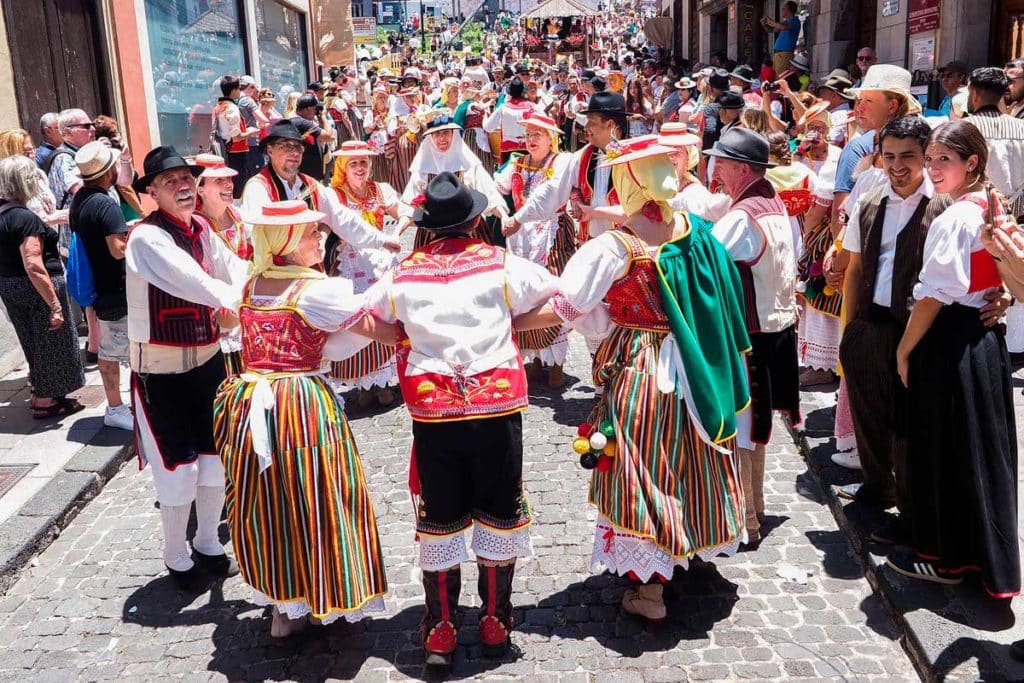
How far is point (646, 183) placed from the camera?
3529 millimetres

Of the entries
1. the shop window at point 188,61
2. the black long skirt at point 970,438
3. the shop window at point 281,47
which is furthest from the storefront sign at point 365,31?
the black long skirt at point 970,438

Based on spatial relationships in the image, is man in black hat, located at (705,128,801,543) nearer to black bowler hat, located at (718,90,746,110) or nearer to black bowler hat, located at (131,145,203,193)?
black bowler hat, located at (131,145,203,193)

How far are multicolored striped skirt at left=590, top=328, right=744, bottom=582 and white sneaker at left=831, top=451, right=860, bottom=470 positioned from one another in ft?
5.43

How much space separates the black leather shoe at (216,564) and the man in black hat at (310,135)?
295cm

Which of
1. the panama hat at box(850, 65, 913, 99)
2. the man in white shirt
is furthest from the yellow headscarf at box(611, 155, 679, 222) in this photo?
the panama hat at box(850, 65, 913, 99)

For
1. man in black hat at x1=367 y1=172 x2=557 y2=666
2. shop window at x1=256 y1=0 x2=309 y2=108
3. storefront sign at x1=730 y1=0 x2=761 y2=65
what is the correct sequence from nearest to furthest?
man in black hat at x1=367 y1=172 x2=557 y2=666 → shop window at x1=256 y1=0 x2=309 y2=108 → storefront sign at x1=730 y1=0 x2=761 y2=65

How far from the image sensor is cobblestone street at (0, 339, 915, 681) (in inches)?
142

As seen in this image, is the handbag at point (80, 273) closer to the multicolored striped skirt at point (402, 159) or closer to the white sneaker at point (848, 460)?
the white sneaker at point (848, 460)

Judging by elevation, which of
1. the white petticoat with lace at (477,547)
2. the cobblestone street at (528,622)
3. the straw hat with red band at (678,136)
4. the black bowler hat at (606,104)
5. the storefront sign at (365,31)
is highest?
the storefront sign at (365,31)

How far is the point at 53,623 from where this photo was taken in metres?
4.11

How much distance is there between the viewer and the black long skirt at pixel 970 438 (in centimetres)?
359

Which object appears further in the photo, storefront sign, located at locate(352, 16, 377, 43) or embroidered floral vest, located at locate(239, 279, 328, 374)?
storefront sign, located at locate(352, 16, 377, 43)

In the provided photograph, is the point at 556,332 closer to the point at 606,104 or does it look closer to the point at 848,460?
the point at 606,104

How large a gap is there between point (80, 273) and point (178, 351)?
5.71ft
